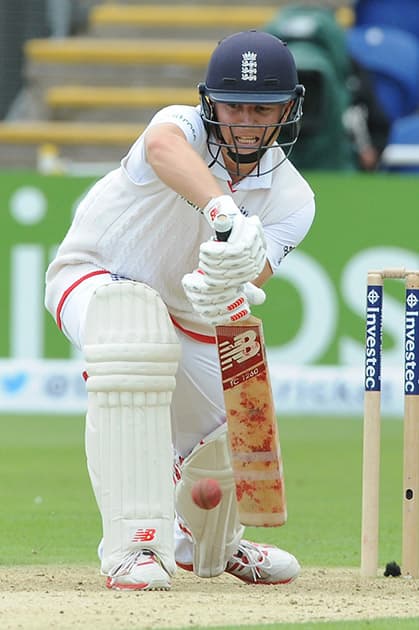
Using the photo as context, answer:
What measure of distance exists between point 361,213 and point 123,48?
5.87 m

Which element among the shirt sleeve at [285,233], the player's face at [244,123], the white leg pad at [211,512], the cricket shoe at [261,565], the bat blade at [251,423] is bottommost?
the cricket shoe at [261,565]

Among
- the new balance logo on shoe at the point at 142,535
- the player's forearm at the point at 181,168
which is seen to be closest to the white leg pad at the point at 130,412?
the new balance logo on shoe at the point at 142,535

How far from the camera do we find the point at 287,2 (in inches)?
558

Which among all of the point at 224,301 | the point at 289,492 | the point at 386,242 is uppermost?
the point at 224,301

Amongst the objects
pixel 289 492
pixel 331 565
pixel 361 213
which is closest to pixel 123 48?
pixel 361 213

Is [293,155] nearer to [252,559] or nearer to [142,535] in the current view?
[252,559]

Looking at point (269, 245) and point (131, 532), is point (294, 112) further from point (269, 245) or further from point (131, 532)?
point (131, 532)

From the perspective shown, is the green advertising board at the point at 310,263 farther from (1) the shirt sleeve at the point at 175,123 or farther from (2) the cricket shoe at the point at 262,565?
(1) the shirt sleeve at the point at 175,123

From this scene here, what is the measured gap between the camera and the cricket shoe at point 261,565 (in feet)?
14.0

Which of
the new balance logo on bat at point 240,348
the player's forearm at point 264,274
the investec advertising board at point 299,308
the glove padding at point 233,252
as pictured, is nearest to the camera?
the glove padding at point 233,252

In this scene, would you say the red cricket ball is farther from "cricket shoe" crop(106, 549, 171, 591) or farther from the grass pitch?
the grass pitch

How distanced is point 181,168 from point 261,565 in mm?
1270

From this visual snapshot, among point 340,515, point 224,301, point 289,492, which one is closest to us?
point 224,301

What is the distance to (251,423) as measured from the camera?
385cm
